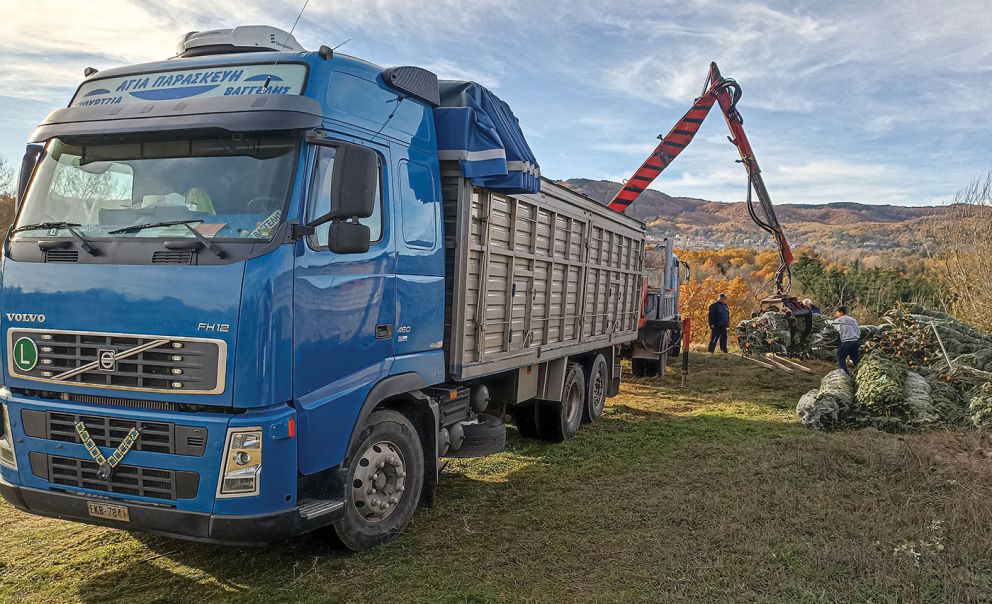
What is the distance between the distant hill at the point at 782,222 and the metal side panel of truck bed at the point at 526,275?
6553cm

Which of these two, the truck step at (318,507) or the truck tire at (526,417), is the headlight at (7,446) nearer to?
the truck step at (318,507)

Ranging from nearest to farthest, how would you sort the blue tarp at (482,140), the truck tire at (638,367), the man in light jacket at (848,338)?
the blue tarp at (482,140), the man in light jacket at (848,338), the truck tire at (638,367)

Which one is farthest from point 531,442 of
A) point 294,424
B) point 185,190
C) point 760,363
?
point 760,363

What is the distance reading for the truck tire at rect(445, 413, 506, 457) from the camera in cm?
609

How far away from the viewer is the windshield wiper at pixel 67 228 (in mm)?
3965

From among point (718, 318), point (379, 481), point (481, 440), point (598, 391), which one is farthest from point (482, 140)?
point (718, 318)

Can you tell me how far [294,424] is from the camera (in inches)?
155

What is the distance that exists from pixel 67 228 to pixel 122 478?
4.97 feet

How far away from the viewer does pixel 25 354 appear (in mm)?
4102

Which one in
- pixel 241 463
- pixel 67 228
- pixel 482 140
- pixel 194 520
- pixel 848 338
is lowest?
pixel 194 520

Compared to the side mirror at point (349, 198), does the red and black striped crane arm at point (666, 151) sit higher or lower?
higher

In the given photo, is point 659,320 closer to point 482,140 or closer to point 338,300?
point 482,140

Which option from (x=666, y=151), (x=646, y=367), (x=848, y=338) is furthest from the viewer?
(x=666, y=151)

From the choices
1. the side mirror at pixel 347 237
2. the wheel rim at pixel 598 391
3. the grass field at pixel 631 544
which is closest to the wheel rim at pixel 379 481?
the grass field at pixel 631 544
